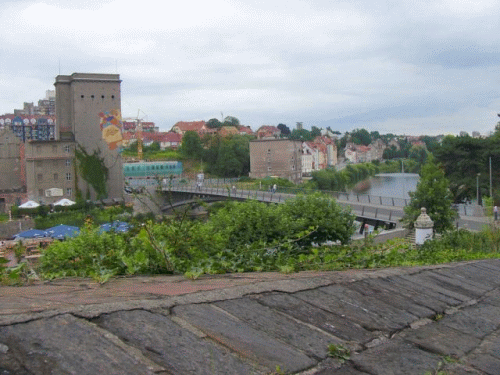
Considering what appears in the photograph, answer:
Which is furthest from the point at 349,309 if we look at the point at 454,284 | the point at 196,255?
the point at 196,255

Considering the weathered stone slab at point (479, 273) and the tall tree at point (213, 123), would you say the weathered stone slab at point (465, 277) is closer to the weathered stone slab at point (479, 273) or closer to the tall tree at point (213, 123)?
the weathered stone slab at point (479, 273)

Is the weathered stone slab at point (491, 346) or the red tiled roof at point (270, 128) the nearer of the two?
the weathered stone slab at point (491, 346)

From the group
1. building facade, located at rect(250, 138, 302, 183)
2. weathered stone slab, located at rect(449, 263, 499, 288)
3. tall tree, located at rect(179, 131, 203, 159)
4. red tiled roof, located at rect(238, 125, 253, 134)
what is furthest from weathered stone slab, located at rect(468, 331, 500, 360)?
red tiled roof, located at rect(238, 125, 253, 134)

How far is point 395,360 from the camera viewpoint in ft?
7.35

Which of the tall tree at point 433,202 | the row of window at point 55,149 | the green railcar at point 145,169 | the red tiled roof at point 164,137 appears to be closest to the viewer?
the tall tree at point 433,202

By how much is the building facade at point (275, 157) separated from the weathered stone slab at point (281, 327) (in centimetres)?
8233

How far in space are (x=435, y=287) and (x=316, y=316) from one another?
4.97 feet

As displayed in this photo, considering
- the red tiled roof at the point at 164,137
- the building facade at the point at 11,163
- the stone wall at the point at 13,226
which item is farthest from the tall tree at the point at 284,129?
the stone wall at the point at 13,226

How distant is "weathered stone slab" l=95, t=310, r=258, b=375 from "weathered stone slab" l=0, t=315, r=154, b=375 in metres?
0.08

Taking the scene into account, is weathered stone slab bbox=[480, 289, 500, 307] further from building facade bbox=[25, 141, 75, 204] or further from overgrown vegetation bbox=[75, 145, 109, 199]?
overgrown vegetation bbox=[75, 145, 109, 199]

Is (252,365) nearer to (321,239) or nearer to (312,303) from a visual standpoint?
(312,303)

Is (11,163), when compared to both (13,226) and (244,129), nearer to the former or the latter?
(13,226)

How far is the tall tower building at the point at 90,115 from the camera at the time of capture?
57719mm

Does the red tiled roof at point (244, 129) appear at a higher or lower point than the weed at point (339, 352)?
higher
